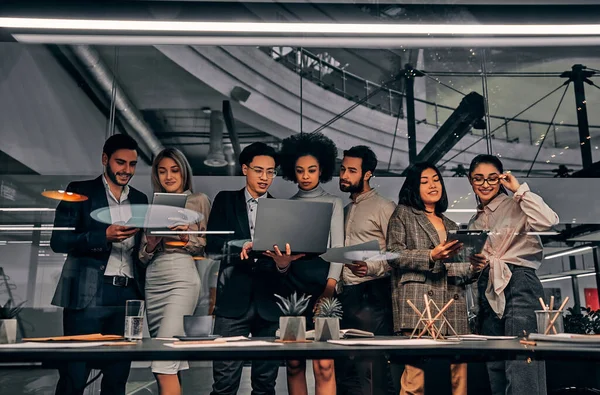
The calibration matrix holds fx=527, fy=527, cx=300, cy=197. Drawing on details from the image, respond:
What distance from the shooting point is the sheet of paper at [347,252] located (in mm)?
2451

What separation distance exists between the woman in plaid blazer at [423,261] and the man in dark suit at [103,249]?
134 centimetres

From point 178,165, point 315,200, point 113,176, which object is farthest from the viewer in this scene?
point 178,165

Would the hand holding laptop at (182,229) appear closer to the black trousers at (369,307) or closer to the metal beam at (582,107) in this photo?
the black trousers at (369,307)

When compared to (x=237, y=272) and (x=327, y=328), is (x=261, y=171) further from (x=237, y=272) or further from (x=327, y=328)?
(x=327, y=328)

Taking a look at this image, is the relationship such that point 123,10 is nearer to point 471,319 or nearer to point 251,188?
point 251,188

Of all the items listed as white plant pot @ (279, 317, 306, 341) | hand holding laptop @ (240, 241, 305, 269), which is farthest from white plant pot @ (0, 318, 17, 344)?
hand holding laptop @ (240, 241, 305, 269)

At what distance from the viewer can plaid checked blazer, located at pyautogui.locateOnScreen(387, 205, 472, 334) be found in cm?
246

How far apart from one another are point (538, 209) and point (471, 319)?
739 millimetres

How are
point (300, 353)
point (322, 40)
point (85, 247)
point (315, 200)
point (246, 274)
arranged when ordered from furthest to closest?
1. point (322, 40)
2. point (315, 200)
3. point (85, 247)
4. point (246, 274)
5. point (300, 353)

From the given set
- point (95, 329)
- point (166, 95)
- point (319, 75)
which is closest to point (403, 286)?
point (95, 329)

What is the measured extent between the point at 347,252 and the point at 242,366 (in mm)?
893

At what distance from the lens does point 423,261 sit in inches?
96.8

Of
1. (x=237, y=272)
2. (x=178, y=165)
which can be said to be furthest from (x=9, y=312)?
(x=178, y=165)

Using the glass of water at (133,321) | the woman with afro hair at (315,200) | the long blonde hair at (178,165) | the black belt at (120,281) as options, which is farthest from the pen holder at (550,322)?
the long blonde hair at (178,165)
